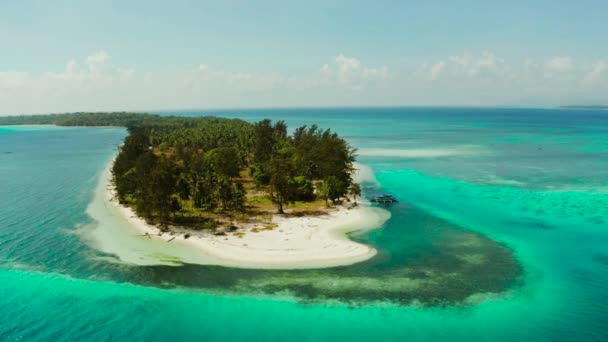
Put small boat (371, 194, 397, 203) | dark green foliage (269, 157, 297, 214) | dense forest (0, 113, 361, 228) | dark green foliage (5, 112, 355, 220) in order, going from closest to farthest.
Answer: dark green foliage (5, 112, 355, 220) < dense forest (0, 113, 361, 228) < dark green foliage (269, 157, 297, 214) < small boat (371, 194, 397, 203)

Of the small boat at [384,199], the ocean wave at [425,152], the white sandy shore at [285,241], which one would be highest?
the ocean wave at [425,152]

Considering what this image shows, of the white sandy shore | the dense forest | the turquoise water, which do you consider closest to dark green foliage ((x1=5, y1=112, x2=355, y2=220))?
the dense forest

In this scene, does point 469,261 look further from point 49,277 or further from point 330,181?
point 49,277

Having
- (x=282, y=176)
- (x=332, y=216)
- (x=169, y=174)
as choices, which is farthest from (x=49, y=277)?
(x=332, y=216)

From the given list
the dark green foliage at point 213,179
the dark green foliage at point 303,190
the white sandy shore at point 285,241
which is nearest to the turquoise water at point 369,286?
the white sandy shore at point 285,241

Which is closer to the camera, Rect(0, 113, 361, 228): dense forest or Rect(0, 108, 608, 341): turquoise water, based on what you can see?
Rect(0, 108, 608, 341): turquoise water

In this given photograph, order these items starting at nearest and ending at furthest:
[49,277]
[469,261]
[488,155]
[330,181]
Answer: [49,277], [469,261], [330,181], [488,155]

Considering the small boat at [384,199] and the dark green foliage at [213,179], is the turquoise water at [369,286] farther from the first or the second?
the dark green foliage at [213,179]

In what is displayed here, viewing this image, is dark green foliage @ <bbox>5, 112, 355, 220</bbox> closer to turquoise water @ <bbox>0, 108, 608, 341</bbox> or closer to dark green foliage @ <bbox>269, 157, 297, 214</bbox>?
dark green foliage @ <bbox>269, 157, 297, 214</bbox>
